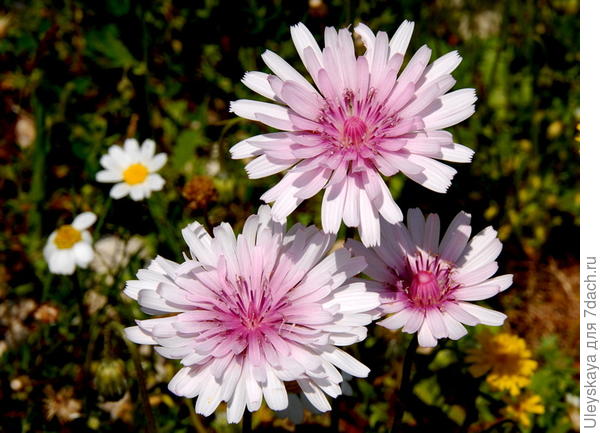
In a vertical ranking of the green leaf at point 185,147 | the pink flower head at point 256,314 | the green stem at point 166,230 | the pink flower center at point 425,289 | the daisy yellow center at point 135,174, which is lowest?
the pink flower head at point 256,314

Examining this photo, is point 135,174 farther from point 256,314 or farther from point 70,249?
point 256,314

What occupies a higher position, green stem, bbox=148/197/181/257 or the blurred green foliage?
the blurred green foliage

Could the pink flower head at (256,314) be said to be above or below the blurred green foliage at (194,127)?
below

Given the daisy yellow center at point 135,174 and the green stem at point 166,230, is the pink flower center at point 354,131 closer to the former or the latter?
the green stem at point 166,230

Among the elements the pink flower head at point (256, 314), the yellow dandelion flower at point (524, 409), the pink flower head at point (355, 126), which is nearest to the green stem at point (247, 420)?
the pink flower head at point (256, 314)

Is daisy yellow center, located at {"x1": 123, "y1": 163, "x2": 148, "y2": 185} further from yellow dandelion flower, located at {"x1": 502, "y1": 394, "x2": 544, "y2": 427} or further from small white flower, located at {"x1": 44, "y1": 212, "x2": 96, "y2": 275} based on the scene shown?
yellow dandelion flower, located at {"x1": 502, "y1": 394, "x2": 544, "y2": 427}

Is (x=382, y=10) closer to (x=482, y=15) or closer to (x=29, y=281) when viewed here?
(x=482, y=15)

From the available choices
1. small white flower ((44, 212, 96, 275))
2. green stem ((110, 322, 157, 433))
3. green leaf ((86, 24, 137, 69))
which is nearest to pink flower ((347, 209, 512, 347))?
green stem ((110, 322, 157, 433))
